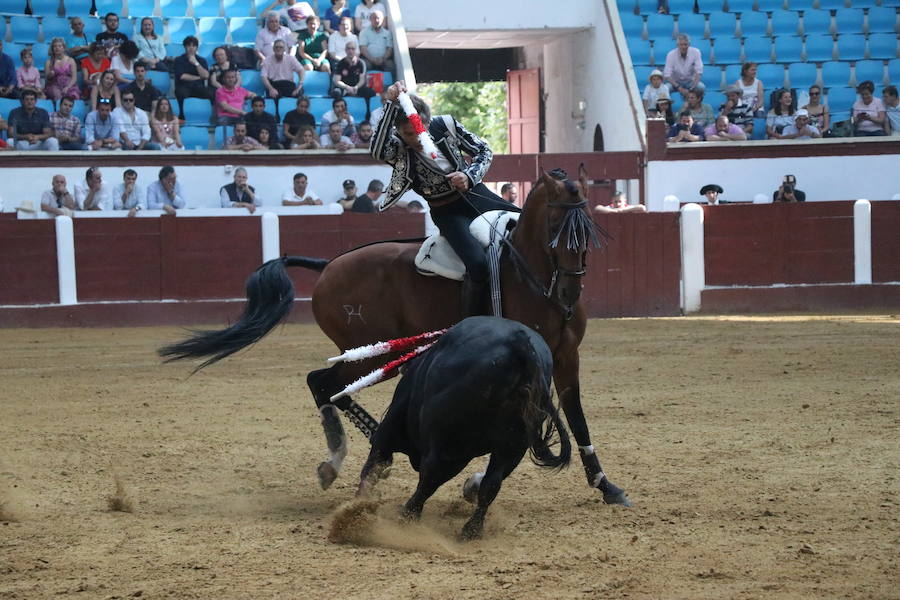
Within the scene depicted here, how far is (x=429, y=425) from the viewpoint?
409 centimetres

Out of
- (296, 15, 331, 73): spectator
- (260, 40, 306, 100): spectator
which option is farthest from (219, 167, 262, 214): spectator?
(296, 15, 331, 73): spectator

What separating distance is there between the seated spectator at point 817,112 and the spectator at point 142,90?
26.3 ft

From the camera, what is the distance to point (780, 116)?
50.5 feet

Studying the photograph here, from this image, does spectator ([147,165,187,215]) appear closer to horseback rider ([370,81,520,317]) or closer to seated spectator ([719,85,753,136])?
seated spectator ([719,85,753,136])

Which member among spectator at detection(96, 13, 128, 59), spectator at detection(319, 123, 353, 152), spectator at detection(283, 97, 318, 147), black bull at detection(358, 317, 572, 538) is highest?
spectator at detection(96, 13, 128, 59)

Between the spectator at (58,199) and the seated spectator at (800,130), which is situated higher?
the seated spectator at (800,130)

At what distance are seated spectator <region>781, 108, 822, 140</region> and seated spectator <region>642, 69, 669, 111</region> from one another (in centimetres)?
155

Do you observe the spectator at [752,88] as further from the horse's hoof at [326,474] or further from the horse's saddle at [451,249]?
the horse's hoof at [326,474]

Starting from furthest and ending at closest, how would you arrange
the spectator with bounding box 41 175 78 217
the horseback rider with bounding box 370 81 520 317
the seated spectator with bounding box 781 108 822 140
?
the seated spectator with bounding box 781 108 822 140, the spectator with bounding box 41 175 78 217, the horseback rider with bounding box 370 81 520 317

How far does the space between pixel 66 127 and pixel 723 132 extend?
7723mm

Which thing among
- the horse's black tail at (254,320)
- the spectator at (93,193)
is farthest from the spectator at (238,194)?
the horse's black tail at (254,320)

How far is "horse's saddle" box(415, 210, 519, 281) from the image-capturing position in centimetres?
525

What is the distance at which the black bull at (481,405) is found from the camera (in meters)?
3.99

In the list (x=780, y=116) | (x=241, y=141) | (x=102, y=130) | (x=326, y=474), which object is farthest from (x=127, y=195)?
(x=326, y=474)
